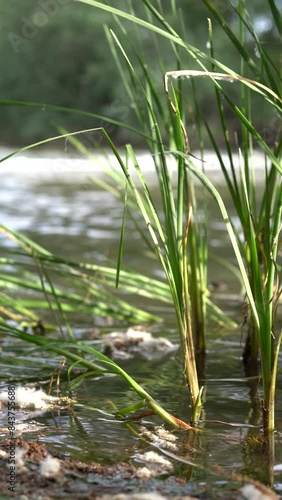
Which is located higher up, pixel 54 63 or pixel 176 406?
pixel 54 63

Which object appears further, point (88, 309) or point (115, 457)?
point (88, 309)

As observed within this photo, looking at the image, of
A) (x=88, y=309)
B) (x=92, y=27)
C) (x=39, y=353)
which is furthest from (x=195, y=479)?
(x=92, y=27)

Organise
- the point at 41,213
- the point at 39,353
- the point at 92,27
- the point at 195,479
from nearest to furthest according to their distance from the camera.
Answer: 1. the point at 195,479
2. the point at 39,353
3. the point at 41,213
4. the point at 92,27

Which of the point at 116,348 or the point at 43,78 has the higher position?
the point at 43,78

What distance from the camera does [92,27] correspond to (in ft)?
86.0

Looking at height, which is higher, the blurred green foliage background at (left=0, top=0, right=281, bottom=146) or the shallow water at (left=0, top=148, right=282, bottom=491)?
the blurred green foliage background at (left=0, top=0, right=281, bottom=146)

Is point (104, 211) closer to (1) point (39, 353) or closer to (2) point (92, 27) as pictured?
(1) point (39, 353)

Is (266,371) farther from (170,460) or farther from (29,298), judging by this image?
(29,298)

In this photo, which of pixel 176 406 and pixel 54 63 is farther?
pixel 54 63

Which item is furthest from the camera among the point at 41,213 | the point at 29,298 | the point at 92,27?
the point at 92,27

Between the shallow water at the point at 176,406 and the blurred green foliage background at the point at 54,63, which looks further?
the blurred green foliage background at the point at 54,63

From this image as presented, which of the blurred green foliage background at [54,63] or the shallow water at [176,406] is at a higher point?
the blurred green foliage background at [54,63]

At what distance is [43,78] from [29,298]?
26.1 metres

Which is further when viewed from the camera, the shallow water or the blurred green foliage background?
the blurred green foliage background
